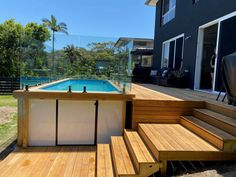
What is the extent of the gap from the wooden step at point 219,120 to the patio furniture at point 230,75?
0.36 metres

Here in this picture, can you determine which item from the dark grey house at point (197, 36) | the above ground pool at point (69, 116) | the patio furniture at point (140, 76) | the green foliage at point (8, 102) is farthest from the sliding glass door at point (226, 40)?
the green foliage at point (8, 102)

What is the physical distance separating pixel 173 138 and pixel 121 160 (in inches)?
31.6

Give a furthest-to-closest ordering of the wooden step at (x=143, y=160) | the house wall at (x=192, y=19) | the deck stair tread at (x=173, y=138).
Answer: the house wall at (x=192, y=19) < the deck stair tread at (x=173, y=138) < the wooden step at (x=143, y=160)

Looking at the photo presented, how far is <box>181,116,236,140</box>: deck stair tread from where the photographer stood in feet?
9.18

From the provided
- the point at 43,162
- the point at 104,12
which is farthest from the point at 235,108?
the point at 104,12

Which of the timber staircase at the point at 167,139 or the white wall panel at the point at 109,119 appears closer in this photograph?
the timber staircase at the point at 167,139

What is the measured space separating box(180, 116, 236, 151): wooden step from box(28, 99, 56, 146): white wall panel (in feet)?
8.37

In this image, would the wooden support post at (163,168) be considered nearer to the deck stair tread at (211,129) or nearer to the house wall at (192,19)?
the deck stair tread at (211,129)

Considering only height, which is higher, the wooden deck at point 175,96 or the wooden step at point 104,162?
the wooden deck at point 175,96

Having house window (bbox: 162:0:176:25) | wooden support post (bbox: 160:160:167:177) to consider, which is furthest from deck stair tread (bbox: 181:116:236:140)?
house window (bbox: 162:0:176:25)

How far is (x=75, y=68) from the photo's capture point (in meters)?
6.54

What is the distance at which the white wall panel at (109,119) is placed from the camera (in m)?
4.59

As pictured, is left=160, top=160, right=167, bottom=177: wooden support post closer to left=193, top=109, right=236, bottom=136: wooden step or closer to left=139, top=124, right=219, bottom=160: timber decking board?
left=139, top=124, right=219, bottom=160: timber decking board

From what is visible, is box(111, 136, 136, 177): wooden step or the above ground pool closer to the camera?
box(111, 136, 136, 177): wooden step
